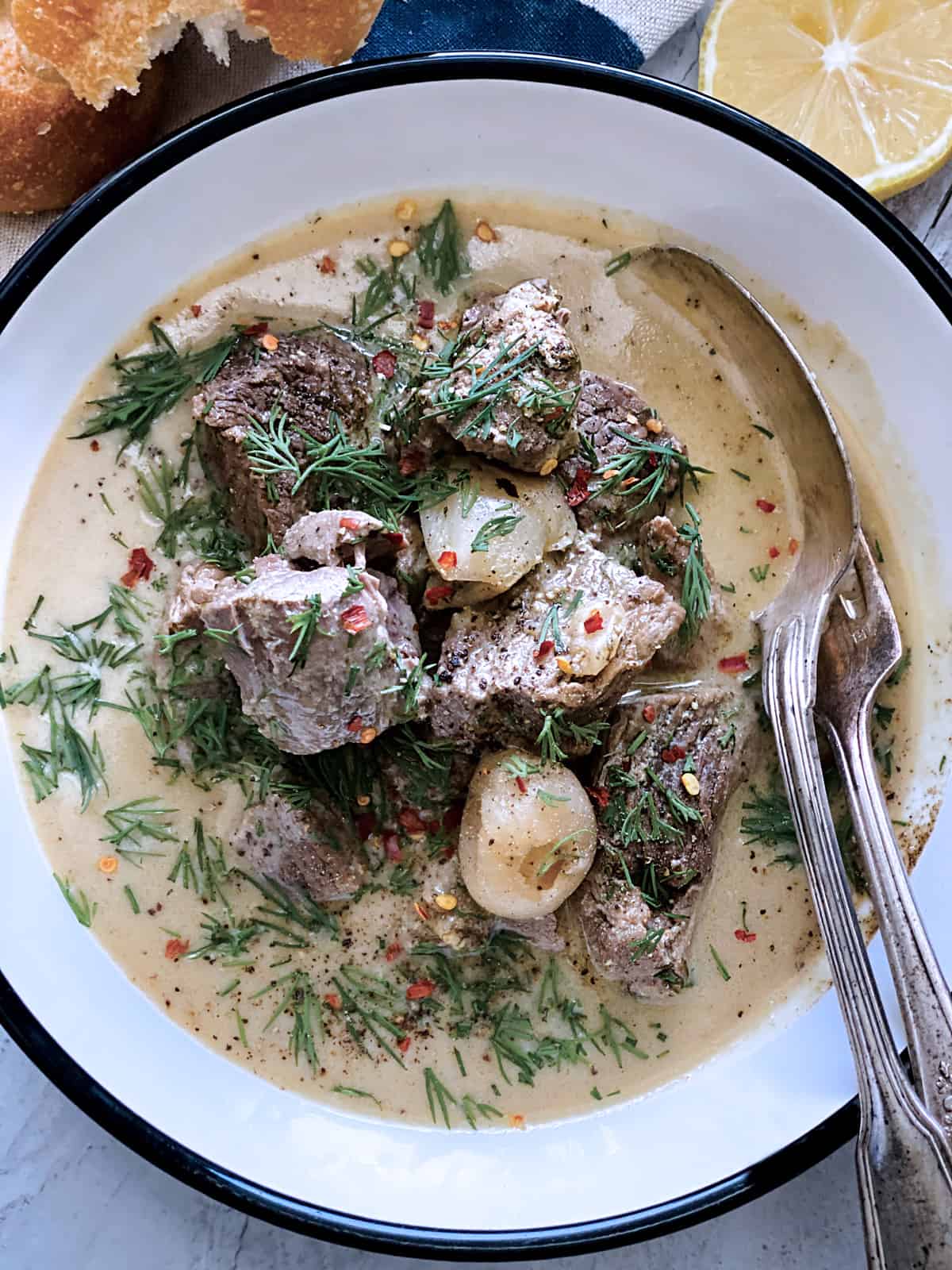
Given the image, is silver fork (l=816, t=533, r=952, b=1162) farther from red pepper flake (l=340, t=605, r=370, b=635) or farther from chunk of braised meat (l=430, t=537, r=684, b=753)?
red pepper flake (l=340, t=605, r=370, b=635)

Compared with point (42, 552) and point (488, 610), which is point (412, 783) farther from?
point (42, 552)

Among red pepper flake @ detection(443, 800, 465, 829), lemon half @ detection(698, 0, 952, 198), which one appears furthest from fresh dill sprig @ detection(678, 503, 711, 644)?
lemon half @ detection(698, 0, 952, 198)

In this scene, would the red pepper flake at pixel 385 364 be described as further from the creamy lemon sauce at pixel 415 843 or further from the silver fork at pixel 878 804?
the silver fork at pixel 878 804

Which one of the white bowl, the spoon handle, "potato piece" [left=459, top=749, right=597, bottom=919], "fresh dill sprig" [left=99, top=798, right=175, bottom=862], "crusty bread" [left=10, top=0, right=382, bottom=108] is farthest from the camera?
"fresh dill sprig" [left=99, top=798, right=175, bottom=862]

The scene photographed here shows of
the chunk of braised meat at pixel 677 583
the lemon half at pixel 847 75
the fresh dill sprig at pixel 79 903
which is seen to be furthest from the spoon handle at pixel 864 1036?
the fresh dill sprig at pixel 79 903

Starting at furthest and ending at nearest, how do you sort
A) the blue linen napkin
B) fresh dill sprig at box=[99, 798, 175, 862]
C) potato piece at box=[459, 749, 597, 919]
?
the blue linen napkin
fresh dill sprig at box=[99, 798, 175, 862]
potato piece at box=[459, 749, 597, 919]

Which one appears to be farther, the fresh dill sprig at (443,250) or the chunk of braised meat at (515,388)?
the fresh dill sprig at (443,250)

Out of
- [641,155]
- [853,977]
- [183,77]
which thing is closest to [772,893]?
[853,977]
